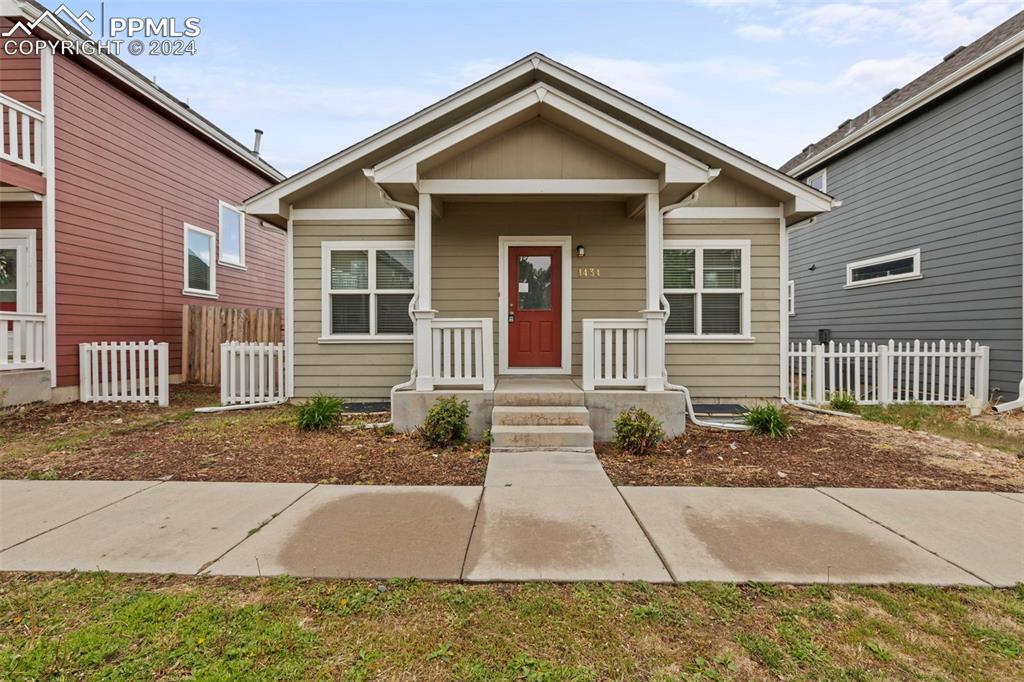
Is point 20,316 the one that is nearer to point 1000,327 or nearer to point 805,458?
point 805,458

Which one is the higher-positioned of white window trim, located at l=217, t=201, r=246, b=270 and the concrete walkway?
white window trim, located at l=217, t=201, r=246, b=270

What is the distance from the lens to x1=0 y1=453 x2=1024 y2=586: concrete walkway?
8.55 feet

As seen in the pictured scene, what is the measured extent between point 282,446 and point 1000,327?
11398mm

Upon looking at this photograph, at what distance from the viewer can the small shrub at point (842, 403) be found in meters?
7.62

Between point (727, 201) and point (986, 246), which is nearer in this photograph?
point (727, 201)

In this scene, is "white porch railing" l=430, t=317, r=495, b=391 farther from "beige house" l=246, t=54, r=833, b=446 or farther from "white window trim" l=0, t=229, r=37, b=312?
Answer: "white window trim" l=0, t=229, r=37, b=312

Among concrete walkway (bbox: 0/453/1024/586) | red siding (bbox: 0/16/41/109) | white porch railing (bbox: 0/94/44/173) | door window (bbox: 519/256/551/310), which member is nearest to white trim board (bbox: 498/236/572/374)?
door window (bbox: 519/256/551/310)

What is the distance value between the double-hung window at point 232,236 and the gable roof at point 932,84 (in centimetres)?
1512

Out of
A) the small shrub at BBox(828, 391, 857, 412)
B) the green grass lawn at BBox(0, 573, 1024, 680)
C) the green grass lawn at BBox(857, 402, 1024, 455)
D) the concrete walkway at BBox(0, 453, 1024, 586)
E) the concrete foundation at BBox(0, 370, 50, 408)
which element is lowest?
the green grass lawn at BBox(0, 573, 1024, 680)

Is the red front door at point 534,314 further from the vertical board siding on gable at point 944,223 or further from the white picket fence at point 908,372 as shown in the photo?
the vertical board siding on gable at point 944,223

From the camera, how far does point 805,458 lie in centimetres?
491

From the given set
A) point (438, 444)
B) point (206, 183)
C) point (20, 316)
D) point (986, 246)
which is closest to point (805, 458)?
point (438, 444)

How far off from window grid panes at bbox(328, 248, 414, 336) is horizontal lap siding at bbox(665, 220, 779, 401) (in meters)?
4.36

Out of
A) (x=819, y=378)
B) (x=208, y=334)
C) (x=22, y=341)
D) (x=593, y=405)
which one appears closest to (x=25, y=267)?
(x=22, y=341)
